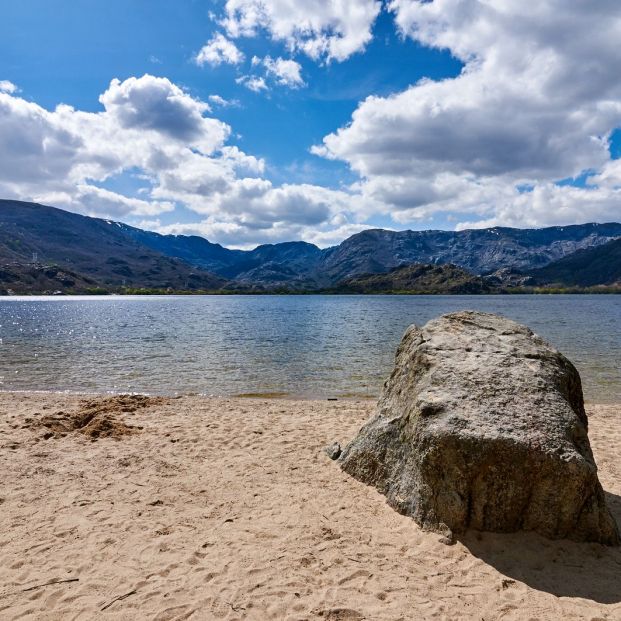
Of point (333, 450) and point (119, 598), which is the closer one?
point (119, 598)

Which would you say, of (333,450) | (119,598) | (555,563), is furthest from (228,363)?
(555,563)

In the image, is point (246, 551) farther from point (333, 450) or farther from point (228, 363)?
point (228, 363)

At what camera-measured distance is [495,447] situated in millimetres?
7477

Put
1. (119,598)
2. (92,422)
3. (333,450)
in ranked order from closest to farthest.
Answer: (119,598), (333,450), (92,422)

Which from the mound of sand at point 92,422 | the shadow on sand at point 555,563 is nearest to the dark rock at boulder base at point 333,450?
the shadow on sand at point 555,563

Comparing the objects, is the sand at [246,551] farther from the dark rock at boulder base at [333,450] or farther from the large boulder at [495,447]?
the large boulder at [495,447]

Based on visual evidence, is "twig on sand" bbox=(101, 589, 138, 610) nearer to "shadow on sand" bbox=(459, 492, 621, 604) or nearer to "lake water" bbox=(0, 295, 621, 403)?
"shadow on sand" bbox=(459, 492, 621, 604)

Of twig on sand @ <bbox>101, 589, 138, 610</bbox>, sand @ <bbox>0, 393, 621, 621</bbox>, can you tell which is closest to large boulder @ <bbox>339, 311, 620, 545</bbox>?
sand @ <bbox>0, 393, 621, 621</bbox>

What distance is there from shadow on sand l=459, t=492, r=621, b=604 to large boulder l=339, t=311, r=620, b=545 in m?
0.21

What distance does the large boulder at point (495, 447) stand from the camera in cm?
750

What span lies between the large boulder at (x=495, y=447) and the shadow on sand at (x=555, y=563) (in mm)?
210

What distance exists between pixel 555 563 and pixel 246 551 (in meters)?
5.09

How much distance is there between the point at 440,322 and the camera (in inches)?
421

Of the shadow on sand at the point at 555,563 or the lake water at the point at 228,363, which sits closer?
the shadow on sand at the point at 555,563
